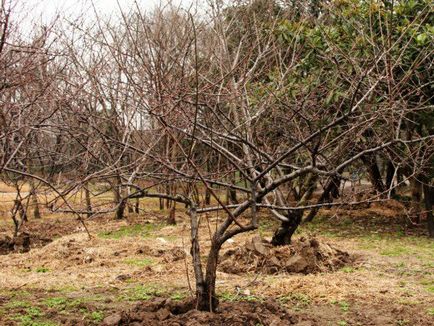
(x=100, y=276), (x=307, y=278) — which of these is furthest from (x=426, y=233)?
(x=100, y=276)

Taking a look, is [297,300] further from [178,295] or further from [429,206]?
[429,206]

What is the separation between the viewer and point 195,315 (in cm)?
452

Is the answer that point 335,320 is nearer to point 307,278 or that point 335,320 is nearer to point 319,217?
point 307,278

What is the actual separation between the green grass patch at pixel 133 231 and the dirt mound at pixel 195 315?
702 centimetres

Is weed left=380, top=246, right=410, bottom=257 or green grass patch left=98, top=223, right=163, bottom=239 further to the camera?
green grass patch left=98, top=223, right=163, bottom=239

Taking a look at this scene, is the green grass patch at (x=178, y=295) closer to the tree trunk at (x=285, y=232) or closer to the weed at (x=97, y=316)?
the weed at (x=97, y=316)

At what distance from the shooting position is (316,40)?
983 centimetres

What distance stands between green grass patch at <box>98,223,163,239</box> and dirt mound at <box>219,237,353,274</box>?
4813 millimetres

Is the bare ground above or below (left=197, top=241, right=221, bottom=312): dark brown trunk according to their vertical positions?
below

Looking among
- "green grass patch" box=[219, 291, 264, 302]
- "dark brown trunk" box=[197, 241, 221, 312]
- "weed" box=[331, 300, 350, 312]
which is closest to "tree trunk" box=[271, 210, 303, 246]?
"green grass patch" box=[219, 291, 264, 302]

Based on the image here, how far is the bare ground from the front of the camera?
495 cm

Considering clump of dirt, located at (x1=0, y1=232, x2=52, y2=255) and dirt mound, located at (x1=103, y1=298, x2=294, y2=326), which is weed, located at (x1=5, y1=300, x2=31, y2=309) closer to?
dirt mound, located at (x1=103, y1=298, x2=294, y2=326)

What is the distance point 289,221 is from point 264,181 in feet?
4.88

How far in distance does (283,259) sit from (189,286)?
2710 millimetres
